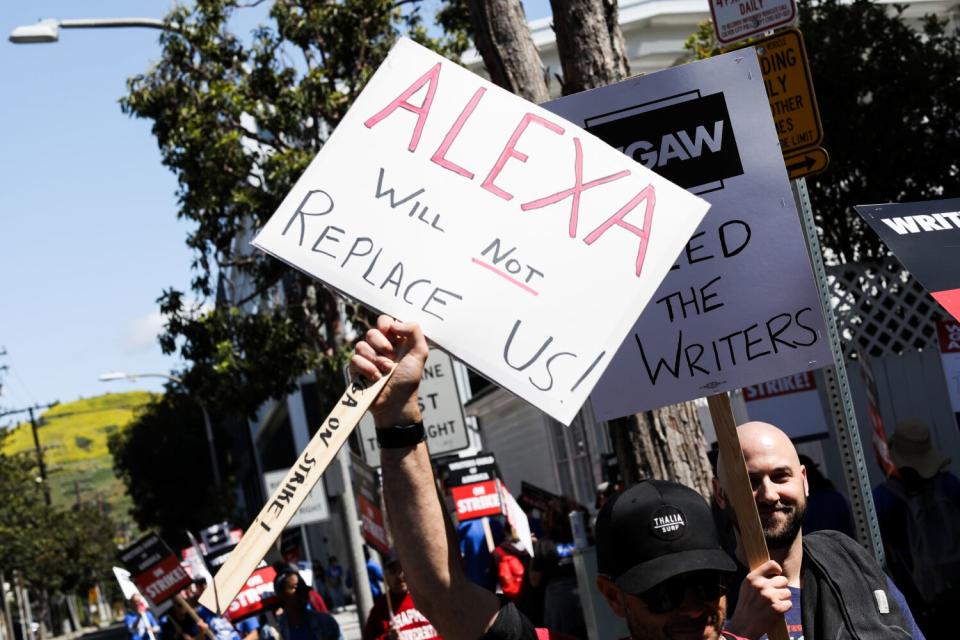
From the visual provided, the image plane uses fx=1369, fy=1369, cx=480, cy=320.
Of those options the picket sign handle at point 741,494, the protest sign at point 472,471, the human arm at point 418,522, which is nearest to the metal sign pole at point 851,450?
the picket sign handle at point 741,494

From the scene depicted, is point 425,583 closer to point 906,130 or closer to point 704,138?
point 704,138

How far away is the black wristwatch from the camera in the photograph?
2.85 meters

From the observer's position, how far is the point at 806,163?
4.48 metres

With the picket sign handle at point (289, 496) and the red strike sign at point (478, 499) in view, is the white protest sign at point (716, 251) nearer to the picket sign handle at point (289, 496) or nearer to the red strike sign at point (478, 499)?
the picket sign handle at point (289, 496)

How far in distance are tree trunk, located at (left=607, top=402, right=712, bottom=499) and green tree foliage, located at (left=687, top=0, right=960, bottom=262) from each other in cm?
1297

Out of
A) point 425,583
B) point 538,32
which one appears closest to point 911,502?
point 425,583

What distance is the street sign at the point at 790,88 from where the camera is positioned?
4.50 m

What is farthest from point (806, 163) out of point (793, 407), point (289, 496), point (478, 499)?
point (478, 499)

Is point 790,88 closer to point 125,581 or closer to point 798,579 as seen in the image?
point 798,579

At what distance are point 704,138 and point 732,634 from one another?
1.35 metres

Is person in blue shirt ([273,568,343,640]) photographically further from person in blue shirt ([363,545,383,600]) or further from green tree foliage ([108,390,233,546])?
green tree foliage ([108,390,233,546])

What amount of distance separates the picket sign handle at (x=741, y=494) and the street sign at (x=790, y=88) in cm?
169

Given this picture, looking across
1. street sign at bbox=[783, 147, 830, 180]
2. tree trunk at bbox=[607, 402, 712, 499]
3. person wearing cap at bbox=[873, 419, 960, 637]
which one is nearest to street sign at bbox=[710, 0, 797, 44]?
street sign at bbox=[783, 147, 830, 180]

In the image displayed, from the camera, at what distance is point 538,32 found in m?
29.4
